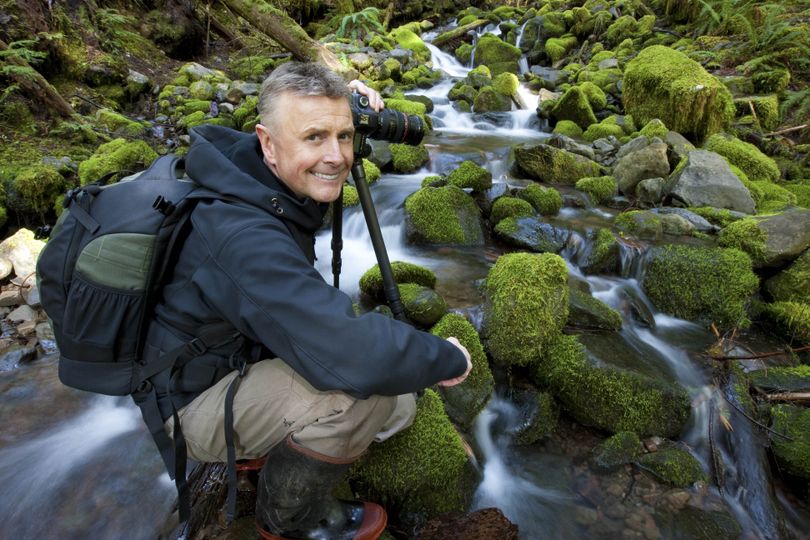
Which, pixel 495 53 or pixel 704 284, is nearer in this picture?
pixel 704 284

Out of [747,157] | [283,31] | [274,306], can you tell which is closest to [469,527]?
[274,306]

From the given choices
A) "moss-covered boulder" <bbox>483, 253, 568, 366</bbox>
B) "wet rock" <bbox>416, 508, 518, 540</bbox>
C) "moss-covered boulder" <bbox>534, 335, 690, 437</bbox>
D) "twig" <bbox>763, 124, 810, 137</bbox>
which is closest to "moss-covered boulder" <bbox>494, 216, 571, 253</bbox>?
"moss-covered boulder" <bbox>483, 253, 568, 366</bbox>

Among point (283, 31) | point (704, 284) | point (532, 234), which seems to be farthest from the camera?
A: point (283, 31)

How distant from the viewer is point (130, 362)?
5.96 feet

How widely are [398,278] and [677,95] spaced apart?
25.3 feet

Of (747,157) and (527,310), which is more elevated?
(747,157)

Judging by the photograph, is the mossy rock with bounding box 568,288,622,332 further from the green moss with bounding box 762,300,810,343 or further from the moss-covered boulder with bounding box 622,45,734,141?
the moss-covered boulder with bounding box 622,45,734,141

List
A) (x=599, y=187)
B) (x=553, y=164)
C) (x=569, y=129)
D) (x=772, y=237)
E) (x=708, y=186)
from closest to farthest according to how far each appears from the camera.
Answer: (x=772, y=237) → (x=708, y=186) → (x=599, y=187) → (x=553, y=164) → (x=569, y=129)

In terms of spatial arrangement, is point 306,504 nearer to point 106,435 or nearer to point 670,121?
point 106,435

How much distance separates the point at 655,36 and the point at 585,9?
3923 millimetres

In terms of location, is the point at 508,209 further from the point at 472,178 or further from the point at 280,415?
the point at 280,415

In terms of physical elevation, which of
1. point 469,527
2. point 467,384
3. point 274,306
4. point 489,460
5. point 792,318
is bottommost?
point 489,460

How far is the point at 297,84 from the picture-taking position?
1.93 metres

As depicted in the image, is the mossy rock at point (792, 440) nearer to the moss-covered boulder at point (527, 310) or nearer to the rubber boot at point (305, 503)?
the moss-covered boulder at point (527, 310)
